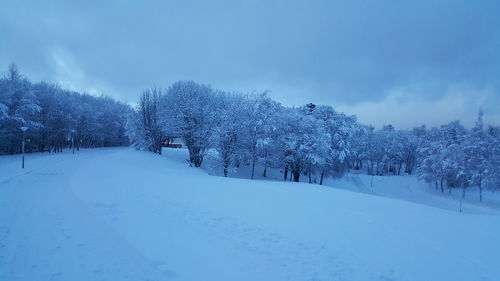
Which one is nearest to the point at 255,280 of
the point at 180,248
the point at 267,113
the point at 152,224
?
the point at 180,248

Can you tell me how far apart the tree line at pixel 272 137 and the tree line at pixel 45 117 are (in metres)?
14.5

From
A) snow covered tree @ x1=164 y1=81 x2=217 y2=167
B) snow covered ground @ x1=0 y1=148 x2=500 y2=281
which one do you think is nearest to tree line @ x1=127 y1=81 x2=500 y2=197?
snow covered tree @ x1=164 y1=81 x2=217 y2=167

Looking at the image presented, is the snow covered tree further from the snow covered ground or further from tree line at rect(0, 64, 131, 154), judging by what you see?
the snow covered ground

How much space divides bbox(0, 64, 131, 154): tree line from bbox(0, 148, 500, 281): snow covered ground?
2771cm

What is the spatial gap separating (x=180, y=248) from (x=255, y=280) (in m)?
2.31

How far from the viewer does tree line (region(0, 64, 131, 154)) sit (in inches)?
1412

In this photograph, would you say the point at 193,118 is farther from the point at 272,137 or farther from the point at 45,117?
the point at 45,117

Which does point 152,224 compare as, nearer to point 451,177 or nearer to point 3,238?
point 3,238

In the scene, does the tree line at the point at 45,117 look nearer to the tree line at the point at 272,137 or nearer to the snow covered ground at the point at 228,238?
the tree line at the point at 272,137

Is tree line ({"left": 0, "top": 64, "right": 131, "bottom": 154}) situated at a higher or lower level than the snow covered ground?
higher

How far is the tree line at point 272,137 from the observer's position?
3175cm

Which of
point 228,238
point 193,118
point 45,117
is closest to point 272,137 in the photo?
point 193,118

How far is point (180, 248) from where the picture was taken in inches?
256

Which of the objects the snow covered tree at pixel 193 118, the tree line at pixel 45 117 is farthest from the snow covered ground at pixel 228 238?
the tree line at pixel 45 117
